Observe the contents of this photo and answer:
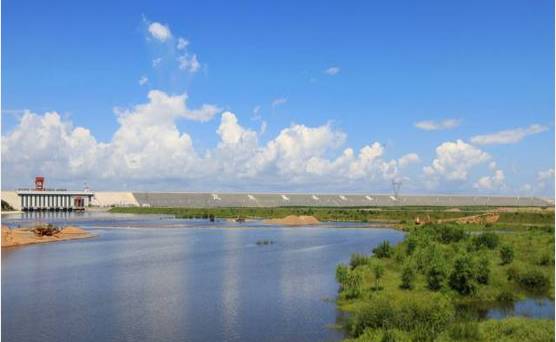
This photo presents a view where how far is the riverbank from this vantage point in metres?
58.8

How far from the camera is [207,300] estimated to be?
2828 cm

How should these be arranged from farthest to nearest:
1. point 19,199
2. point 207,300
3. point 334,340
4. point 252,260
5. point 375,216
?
1. point 19,199
2. point 375,216
3. point 252,260
4. point 207,300
5. point 334,340

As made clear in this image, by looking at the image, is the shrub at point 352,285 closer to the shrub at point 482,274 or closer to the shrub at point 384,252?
the shrub at point 482,274

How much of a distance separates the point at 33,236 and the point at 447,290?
5240 cm

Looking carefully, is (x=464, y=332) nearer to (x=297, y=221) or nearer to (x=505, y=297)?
(x=505, y=297)

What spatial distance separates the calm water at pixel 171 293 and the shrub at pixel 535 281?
34.4 ft

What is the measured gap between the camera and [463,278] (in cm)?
2903

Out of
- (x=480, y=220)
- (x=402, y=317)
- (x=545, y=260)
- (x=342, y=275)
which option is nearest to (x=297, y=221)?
(x=480, y=220)

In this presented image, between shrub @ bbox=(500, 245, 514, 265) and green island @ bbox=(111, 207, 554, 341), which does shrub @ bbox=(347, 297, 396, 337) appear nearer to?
green island @ bbox=(111, 207, 554, 341)

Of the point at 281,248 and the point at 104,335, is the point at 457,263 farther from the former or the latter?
the point at 281,248

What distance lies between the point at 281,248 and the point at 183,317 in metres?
29.4

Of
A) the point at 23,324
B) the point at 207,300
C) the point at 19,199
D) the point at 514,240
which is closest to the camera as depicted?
the point at 23,324

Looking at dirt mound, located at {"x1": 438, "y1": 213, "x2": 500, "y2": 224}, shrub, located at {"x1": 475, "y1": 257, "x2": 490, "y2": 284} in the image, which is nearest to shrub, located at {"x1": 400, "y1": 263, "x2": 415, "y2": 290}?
shrub, located at {"x1": 475, "y1": 257, "x2": 490, "y2": 284}

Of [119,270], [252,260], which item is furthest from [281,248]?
[119,270]
